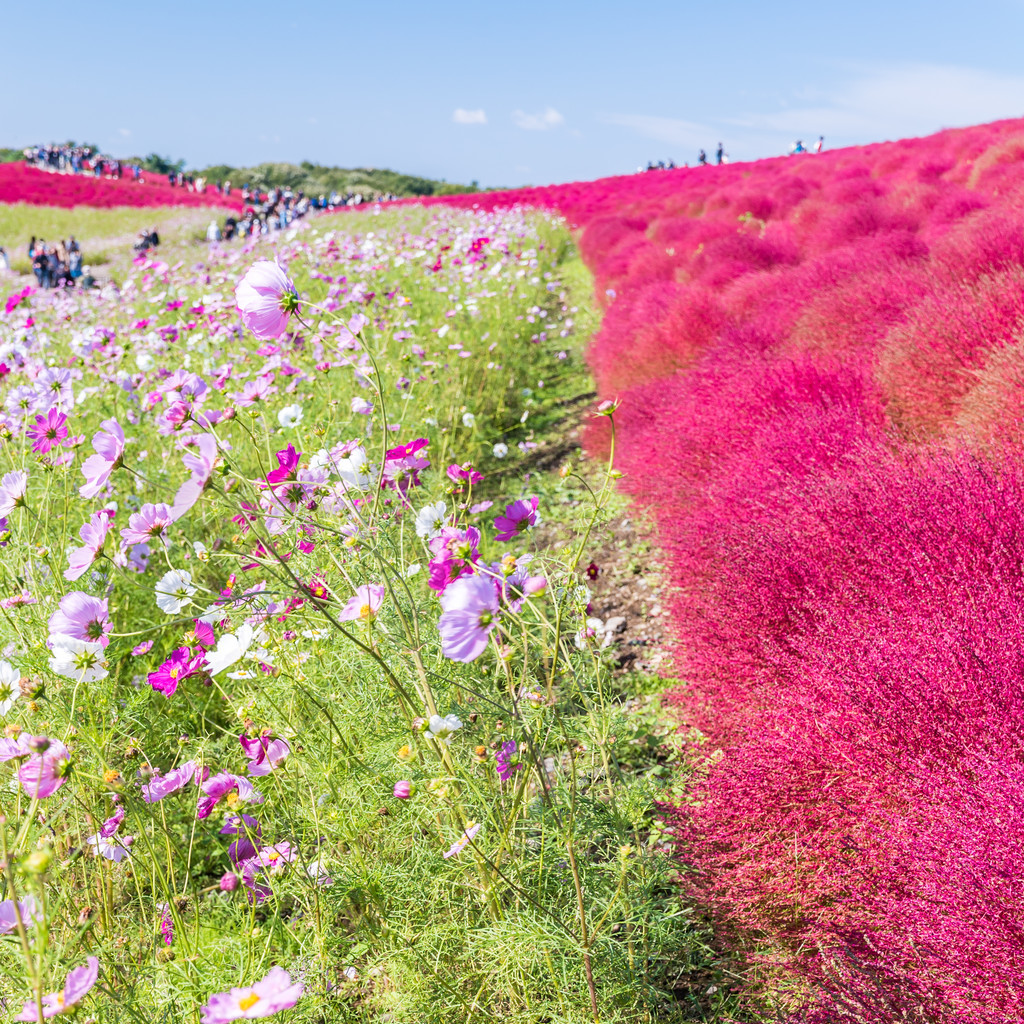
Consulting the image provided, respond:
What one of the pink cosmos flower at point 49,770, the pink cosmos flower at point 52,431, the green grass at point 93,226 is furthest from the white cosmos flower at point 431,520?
the green grass at point 93,226

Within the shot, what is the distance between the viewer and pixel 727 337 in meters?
3.46

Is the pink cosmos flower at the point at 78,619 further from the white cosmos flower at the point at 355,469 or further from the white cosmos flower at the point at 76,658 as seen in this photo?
the white cosmos flower at the point at 355,469

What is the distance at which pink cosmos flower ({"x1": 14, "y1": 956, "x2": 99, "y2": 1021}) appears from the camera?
0.75 m

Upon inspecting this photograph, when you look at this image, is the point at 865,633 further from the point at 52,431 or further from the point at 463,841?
the point at 52,431

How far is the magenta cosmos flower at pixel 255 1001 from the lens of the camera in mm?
649

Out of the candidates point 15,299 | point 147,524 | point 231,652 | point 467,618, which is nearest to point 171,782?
point 231,652

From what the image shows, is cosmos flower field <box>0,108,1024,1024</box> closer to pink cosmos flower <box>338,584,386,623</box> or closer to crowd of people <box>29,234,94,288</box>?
pink cosmos flower <box>338,584,386,623</box>

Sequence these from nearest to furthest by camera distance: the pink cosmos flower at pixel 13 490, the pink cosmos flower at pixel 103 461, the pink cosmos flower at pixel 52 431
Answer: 1. the pink cosmos flower at pixel 103 461
2. the pink cosmos flower at pixel 13 490
3. the pink cosmos flower at pixel 52 431

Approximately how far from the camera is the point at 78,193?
24.9m

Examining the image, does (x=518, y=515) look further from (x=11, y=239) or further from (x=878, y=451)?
(x=11, y=239)

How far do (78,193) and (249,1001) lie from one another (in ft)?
102

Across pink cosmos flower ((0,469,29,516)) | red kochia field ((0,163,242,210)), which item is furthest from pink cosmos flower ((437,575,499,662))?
red kochia field ((0,163,242,210))

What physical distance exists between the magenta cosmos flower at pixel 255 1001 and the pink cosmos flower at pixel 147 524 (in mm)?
705

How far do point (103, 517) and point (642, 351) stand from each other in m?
3.57
